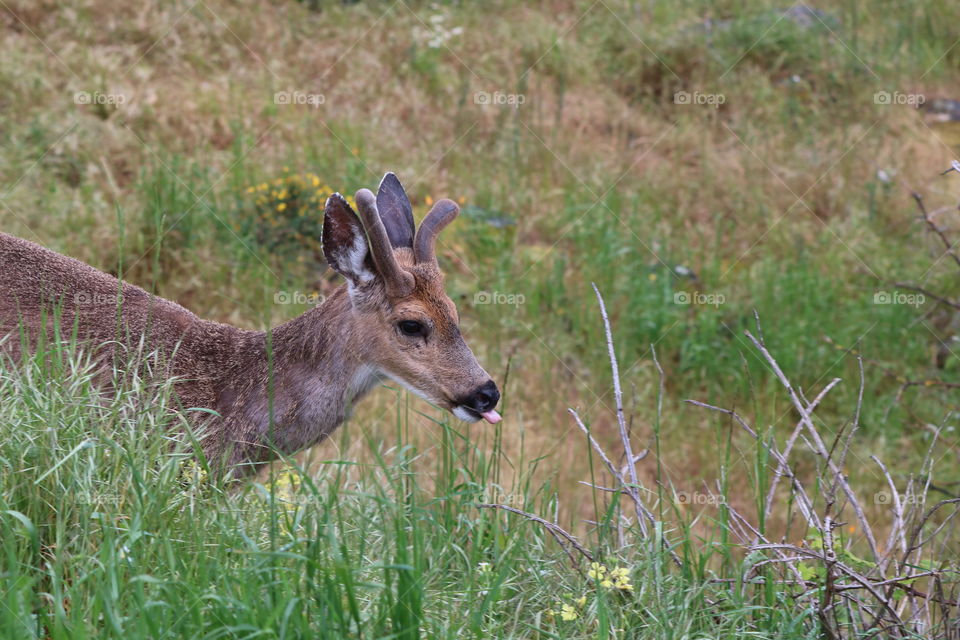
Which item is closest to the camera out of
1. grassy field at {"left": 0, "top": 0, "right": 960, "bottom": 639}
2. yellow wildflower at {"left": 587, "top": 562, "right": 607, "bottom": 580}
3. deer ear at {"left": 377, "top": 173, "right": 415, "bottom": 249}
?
yellow wildflower at {"left": 587, "top": 562, "right": 607, "bottom": 580}

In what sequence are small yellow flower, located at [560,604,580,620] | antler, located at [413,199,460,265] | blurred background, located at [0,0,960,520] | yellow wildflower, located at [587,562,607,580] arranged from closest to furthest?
1. small yellow flower, located at [560,604,580,620]
2. yellow wildflower, located at [587,562,607,580]
3. antler, located at [413,199,460,265]
4. blurred background, located at [0,0,960,520]

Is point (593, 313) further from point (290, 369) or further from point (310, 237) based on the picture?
point (290, 369)

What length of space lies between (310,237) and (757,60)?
19.0 feet

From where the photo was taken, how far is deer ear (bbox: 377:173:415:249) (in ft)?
Answer: 17.2

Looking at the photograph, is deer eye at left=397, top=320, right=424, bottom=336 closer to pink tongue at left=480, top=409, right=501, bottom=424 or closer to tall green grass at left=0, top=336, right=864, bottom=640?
pink tongue at left=480, top=409, right=501, bottom=424

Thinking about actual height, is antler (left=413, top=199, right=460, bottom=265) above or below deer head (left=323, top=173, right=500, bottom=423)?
above

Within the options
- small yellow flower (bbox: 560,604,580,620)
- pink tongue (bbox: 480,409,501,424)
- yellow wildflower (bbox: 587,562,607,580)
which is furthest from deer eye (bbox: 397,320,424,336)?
small yellow flower (bbox: 560,604,580,620)

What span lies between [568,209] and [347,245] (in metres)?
4.78

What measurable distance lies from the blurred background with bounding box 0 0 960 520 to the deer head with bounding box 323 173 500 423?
140 cm

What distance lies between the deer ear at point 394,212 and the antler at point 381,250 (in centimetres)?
24

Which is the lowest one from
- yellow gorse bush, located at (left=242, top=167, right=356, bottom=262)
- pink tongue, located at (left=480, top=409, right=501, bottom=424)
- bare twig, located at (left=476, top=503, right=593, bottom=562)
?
bare twig, located at (left=476, top=503, right=593, bottom=562)

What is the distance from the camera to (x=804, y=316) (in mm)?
9062

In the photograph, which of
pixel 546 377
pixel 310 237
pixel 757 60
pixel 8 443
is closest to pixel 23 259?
pixel 8 443

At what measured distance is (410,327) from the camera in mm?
Result: 4883
